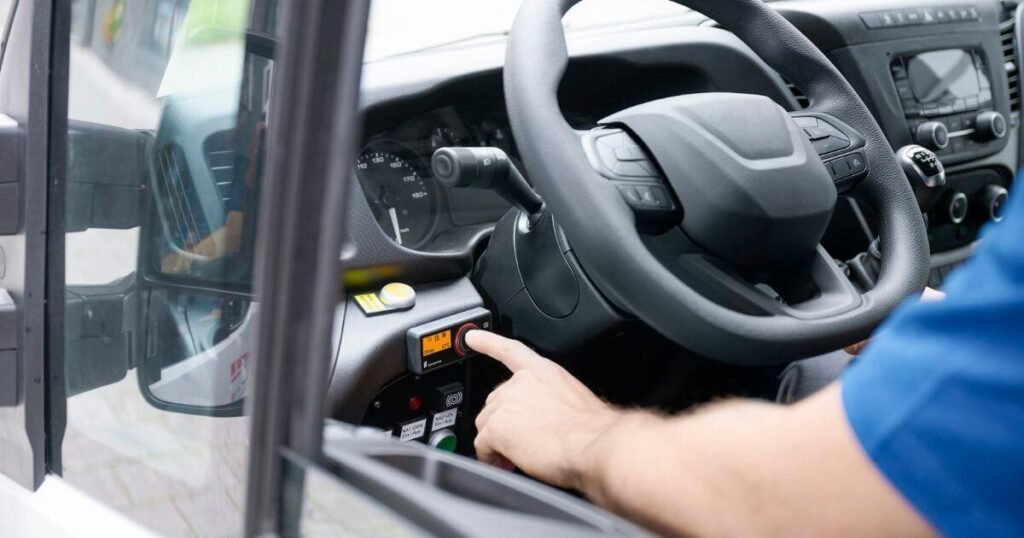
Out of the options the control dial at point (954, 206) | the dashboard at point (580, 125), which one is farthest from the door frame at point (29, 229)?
the control dial at point (954, 206)

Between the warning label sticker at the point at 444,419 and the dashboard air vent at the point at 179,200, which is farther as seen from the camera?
the warning label sticker at the point at 444,419

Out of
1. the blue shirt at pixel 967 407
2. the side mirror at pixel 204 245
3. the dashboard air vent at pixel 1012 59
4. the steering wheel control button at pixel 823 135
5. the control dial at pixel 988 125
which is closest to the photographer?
the blue shirt at pixel 967 407

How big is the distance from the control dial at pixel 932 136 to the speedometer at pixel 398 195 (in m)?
1.45

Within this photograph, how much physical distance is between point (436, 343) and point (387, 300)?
3.8 inches

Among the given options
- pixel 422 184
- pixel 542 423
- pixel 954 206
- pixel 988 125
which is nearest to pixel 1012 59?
pixel 988 125

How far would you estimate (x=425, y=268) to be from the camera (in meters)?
1.53

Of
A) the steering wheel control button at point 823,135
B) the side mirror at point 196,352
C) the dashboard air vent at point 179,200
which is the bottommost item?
the side mirror at point 196,352

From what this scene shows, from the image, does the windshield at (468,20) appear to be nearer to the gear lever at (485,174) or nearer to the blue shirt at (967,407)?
the gear lever at (485,174)

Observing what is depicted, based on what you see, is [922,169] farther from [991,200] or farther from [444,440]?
[444,440]

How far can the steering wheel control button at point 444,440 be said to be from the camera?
152 cm

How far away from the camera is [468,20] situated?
6.97 feet

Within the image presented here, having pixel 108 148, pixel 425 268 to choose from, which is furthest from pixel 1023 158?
pixel 108 148

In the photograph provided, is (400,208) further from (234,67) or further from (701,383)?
(234,67)

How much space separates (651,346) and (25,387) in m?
0.83
